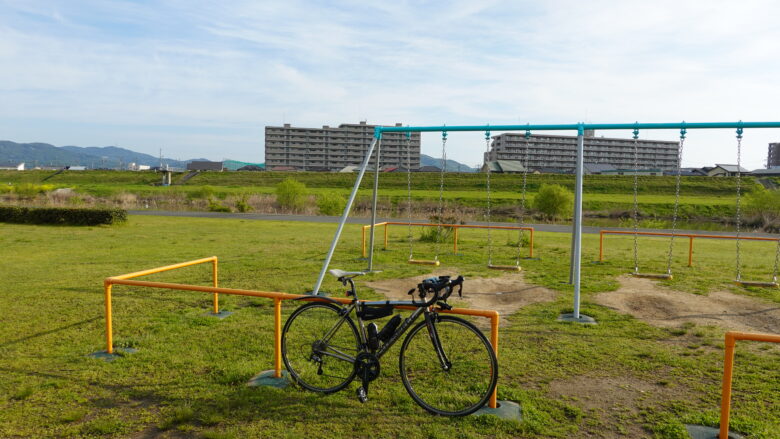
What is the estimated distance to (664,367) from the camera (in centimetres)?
518

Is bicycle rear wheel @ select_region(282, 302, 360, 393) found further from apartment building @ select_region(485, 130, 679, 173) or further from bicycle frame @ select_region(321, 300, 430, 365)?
apartment building @ select_region(485, 130, 679, 173)

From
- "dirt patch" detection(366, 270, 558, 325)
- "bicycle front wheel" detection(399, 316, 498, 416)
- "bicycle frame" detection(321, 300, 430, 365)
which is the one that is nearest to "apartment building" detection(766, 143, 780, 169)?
"dirt patch" detection(366, 270, 558, 325)

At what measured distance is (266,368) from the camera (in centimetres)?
496

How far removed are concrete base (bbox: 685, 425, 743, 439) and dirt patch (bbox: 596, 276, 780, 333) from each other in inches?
128

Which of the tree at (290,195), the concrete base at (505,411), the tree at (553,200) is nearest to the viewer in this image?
the concrete base at (505,411)

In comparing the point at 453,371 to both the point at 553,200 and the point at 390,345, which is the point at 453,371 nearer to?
the point at 390,345

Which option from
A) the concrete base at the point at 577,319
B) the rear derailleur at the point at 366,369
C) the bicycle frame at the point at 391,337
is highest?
the bicycle frame at the point at 391,337

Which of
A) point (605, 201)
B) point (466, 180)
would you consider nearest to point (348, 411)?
point (605, 201)

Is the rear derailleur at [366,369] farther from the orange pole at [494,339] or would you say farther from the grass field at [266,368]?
the orange pole at [494,339]

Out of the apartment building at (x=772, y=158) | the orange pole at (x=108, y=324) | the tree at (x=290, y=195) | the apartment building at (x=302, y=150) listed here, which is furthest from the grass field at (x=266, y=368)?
the apartment building at (x=302, y=150)

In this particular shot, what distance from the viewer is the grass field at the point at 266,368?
12.5 feet

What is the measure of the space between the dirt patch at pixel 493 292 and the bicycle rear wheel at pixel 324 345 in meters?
3.06

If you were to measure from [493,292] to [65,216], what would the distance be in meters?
18.6

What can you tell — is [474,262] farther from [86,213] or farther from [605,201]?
[605,201]
